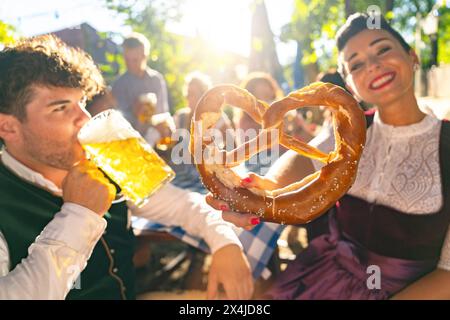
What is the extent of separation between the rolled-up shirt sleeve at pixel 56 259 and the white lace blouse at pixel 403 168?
1.23m

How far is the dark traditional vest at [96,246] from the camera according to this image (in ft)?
5.34

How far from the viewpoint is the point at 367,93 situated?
70.9 inches

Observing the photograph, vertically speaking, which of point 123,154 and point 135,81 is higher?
point 135,81

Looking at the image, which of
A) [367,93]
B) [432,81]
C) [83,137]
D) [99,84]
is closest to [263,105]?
[367,93]

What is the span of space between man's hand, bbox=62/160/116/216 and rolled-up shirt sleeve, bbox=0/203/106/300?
3cm

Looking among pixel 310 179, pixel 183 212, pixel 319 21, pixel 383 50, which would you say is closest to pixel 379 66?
pixel 383 50

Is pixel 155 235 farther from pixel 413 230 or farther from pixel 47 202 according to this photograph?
pixel 413 230

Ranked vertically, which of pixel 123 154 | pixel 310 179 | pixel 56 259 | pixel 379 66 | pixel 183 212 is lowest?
pixel 183 212

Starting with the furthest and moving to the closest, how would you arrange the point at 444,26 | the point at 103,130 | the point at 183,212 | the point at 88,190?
the point at 444,26 → the point at 183,212 → the point at 103,130 → the point at 88,190

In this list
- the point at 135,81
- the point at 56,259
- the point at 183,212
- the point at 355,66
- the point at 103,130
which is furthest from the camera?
the point at 135,81

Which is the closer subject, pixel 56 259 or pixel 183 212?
pixel 56 259

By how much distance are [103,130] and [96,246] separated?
0.65 meters

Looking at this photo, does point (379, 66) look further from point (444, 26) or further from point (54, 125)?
point (444, 26)

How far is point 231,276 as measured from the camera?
1.75m
